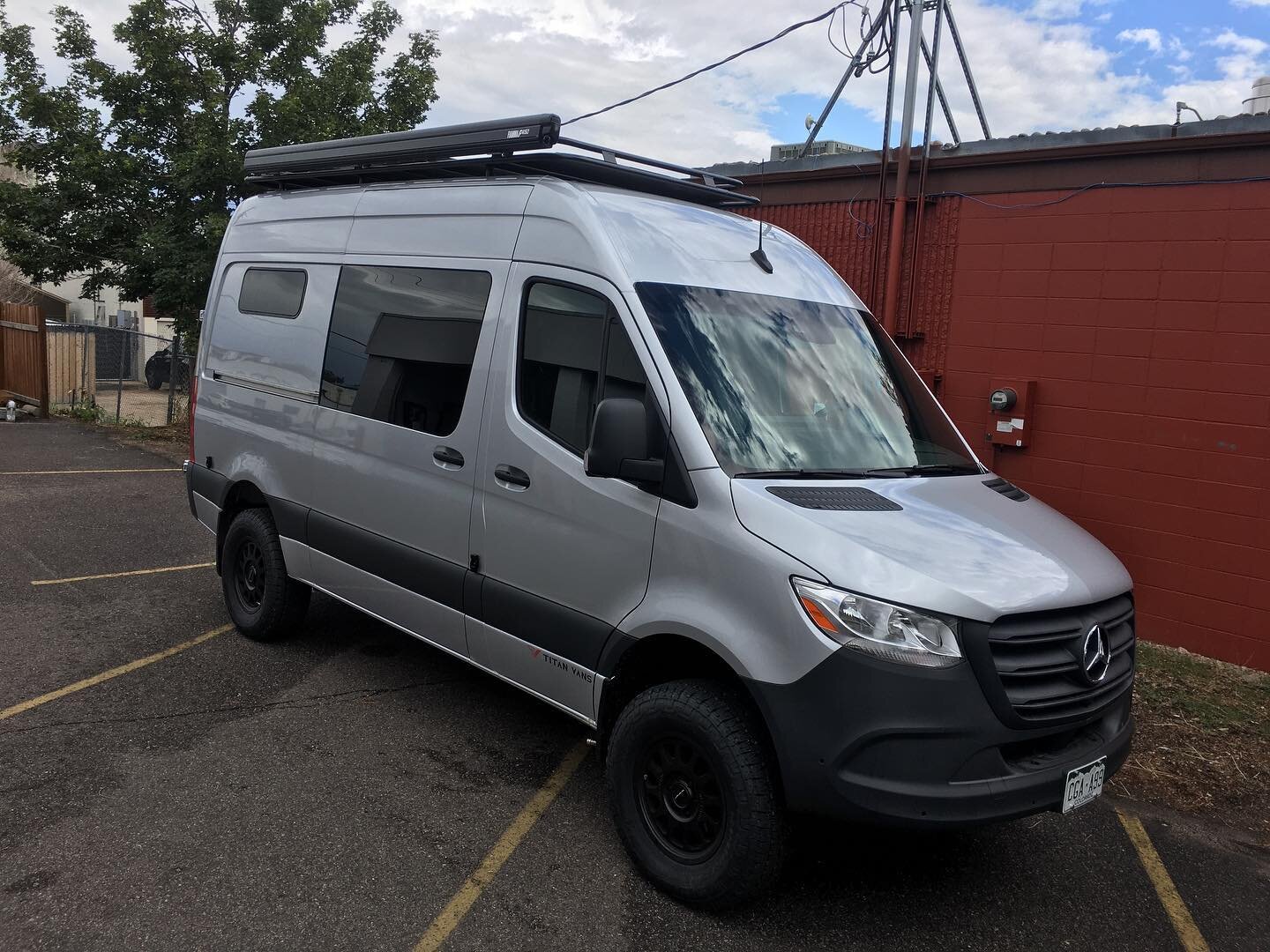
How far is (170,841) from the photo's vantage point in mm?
3641

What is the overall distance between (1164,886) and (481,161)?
4219mm

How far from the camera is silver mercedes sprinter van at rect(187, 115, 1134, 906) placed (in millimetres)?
2988

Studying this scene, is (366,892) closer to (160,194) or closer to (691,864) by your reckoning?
(691,864)

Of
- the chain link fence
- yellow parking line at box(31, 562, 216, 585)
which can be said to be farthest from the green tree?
yellow parking line at box(31, 562, 216, 585)

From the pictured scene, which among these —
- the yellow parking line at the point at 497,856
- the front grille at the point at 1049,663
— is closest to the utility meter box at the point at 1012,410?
the front grille at the point at 1049,663

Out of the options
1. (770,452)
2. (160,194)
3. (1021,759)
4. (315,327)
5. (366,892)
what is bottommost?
(366,892)

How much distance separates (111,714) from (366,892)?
6.91 ft

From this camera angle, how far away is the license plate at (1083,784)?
3129 mm

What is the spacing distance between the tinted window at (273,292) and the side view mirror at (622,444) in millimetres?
2803

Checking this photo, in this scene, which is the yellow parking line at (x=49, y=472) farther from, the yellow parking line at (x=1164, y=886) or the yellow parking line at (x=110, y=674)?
the yellow parking line at (x=1164, y=886)

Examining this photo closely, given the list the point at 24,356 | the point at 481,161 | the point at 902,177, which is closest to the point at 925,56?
the point at 902,177

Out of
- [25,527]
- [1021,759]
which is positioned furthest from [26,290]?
[1021,759]

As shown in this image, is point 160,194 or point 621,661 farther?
point 160,194

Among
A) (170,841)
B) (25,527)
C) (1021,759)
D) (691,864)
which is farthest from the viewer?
(25,527)
